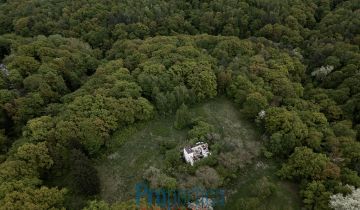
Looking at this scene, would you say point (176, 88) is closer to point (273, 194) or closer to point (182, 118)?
point (182, 118)

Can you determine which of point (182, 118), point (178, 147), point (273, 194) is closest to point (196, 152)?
point (178, 147)

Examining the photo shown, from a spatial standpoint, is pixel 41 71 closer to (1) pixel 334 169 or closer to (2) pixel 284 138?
(2) pixel 284 138

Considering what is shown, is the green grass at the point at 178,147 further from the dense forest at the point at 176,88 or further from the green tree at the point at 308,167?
the green tree at the point at 308,167

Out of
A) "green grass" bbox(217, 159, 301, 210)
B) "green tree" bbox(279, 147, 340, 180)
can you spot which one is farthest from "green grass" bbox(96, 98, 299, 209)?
"green tree" bbox(279, 147, 340, 180)

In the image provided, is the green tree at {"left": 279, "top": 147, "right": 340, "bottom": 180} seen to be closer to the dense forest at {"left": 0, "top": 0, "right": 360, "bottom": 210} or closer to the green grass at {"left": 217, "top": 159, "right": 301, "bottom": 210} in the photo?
the dense forest at {"left": 0, "top": 0, "right": 360, "bottom": 210}

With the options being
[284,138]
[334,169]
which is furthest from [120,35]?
[334,169]
